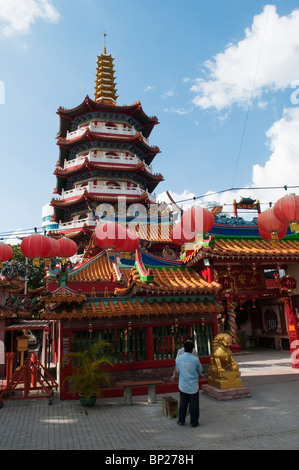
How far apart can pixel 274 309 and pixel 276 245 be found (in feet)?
22.4

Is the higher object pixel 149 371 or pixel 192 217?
pixel 192 217

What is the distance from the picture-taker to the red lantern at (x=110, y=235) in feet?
30.2

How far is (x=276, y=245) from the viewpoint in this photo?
11.0 m

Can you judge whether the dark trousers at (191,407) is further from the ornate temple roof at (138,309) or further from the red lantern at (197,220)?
the red lantern at (197,220)

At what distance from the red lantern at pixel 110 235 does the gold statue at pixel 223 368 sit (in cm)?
370

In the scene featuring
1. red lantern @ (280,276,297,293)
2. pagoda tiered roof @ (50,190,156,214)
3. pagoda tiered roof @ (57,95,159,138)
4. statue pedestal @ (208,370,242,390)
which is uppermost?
pagoda tiered roof @ (57,95,159,138)

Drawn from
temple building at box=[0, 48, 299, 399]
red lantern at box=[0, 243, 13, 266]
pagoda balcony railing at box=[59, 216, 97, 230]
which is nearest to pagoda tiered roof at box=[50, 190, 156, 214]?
pagoda balcony railing at box=[59, 216, 97, 230]

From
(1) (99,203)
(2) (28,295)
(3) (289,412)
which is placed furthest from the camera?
(1) (99,203)

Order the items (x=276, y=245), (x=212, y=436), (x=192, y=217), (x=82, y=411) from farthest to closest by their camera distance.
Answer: (x=276, y=245) < (x=192, y=217) < (x=82, y=411) < (x=212, y=436)

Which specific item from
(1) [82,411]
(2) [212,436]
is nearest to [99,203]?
(1) [82,411]

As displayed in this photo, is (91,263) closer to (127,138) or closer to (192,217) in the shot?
(192,217)

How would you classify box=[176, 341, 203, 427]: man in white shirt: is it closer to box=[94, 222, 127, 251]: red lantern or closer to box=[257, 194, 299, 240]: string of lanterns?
box=[257, 194, 299, 240]: string of lanterns

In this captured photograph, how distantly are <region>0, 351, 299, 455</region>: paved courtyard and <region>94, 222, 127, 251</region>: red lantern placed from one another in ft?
13.1

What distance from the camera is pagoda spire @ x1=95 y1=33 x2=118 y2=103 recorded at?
101 ft
